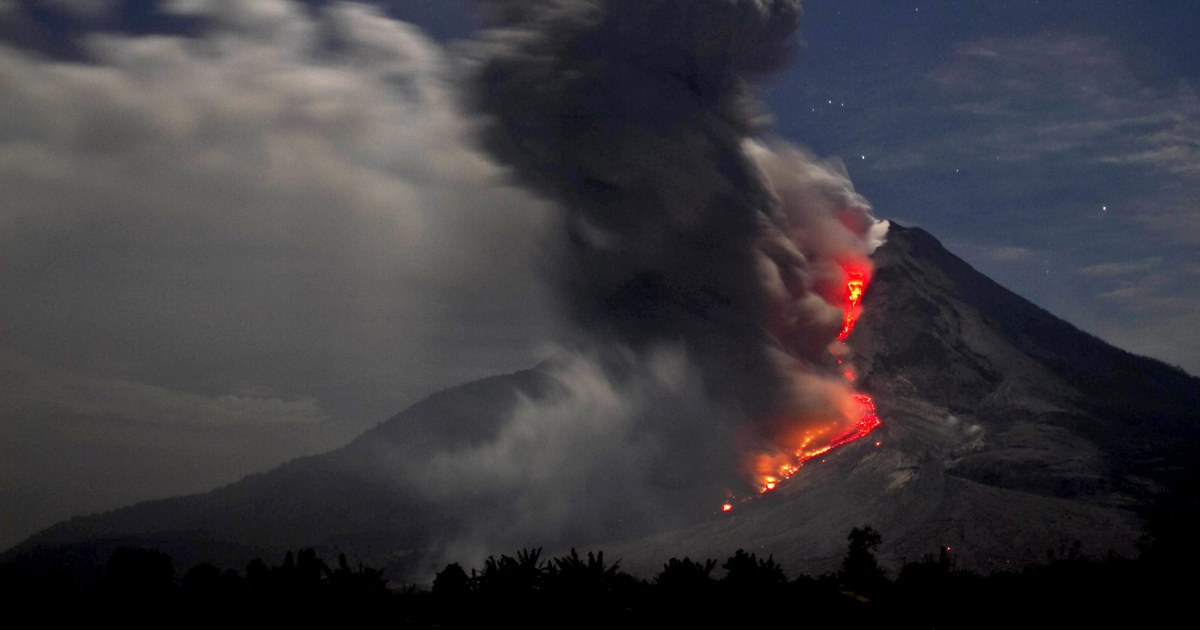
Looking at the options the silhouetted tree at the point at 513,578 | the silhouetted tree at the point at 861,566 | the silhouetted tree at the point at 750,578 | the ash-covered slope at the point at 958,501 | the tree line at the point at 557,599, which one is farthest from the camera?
the ash-covered slope at the point at 958,501

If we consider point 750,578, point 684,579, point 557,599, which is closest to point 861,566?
point 750,578

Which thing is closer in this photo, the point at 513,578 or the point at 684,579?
the point at 513,578

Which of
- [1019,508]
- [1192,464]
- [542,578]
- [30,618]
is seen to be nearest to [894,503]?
[1019,508]

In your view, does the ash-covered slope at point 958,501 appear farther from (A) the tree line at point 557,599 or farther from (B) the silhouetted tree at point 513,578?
(B) the silhouetted tree at point 513,578

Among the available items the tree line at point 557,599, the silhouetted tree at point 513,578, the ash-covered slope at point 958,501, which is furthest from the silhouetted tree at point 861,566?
the silhouetted tree at point 513,578

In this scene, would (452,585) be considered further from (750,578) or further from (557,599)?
(750,578)

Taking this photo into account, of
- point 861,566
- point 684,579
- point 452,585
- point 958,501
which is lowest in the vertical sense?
point 861,566

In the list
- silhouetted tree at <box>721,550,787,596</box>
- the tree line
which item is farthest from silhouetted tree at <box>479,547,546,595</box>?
silhouetted tree at <box>721,550,787,596</box>

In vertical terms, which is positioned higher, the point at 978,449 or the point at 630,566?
the point at 978,449

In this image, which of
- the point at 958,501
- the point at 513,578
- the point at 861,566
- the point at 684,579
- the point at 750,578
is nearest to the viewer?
the point at 513,578

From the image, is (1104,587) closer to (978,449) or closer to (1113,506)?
(1113,506)

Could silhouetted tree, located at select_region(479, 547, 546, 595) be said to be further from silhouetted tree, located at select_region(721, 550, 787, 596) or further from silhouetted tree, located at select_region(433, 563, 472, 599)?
silhouetted tree, located at select_region(721, 550, 787, 596)
